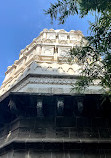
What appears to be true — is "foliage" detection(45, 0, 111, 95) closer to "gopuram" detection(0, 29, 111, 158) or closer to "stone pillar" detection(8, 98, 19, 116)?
"gopuram" detection(0, 29, 111, 158)

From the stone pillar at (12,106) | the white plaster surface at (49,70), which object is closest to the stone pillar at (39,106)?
the stone pillar at (12,106)

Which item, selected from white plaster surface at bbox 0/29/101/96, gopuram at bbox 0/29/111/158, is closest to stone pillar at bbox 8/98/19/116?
gopuram at bbox 0/29/111/158

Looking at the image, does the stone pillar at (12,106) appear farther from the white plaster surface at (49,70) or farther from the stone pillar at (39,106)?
the white plaster surface at (49,70)

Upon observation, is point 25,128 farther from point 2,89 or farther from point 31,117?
point 2,89

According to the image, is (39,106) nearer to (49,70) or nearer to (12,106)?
(12,106)

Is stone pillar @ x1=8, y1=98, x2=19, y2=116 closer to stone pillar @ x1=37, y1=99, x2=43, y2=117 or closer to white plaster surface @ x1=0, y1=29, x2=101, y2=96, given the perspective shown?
stone pillar @ x1=37, y1=99, x2=43, y2=117

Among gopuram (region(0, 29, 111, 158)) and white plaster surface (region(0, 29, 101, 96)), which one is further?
white plaster surface (region(0, 29, 101, 96))

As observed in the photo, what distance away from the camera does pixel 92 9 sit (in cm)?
545

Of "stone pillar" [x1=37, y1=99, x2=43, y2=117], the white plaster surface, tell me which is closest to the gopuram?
"stone pillar" [x1=37, y1=99, x2=43, y2=117]

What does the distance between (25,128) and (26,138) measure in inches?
16.2

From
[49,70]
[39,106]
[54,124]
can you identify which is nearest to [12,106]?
[39,106]

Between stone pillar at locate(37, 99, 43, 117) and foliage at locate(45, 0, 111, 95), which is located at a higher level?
foliage at locate(45, 0, 111, 95)

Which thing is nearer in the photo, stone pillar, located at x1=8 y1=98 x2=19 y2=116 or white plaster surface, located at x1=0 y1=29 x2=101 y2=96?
stone pillar, located at x1=8 y1=98 x2=19 y2=116

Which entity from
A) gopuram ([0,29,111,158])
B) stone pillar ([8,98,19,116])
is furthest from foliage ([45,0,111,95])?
stone pillar ([8,98,19,116])
